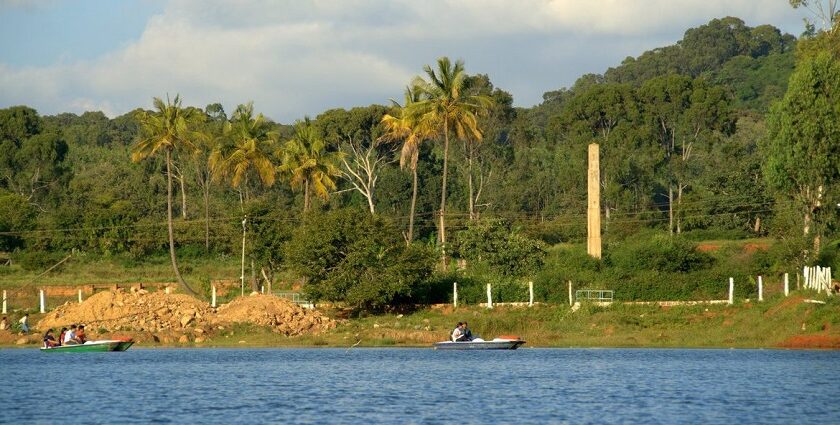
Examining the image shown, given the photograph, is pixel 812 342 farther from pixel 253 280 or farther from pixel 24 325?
pixel 24 325

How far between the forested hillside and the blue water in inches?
631

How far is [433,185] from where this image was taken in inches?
4395

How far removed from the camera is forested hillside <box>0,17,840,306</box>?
233ft

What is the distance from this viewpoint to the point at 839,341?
53781mm

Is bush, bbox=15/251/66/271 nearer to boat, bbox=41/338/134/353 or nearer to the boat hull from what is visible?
boat, bbox=41/338/134/353

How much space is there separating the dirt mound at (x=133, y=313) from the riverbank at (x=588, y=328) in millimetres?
1000

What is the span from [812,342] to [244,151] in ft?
156

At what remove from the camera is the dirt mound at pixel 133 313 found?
66.1m

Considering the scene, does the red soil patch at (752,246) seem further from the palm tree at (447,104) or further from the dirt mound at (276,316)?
the dirt mound at (276,316)

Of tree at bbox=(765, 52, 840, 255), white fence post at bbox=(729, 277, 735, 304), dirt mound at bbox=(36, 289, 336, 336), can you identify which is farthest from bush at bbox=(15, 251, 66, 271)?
tree at bbox=(765, 52, 840, 255)

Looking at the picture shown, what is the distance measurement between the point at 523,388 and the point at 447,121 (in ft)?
139

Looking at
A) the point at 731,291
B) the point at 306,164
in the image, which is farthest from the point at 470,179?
→ the point at 731,291

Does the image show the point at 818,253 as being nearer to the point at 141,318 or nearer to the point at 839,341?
the point at 839,341

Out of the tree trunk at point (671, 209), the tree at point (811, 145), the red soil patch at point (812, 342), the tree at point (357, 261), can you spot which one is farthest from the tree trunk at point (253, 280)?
the red soil patch at point (812, 342)
